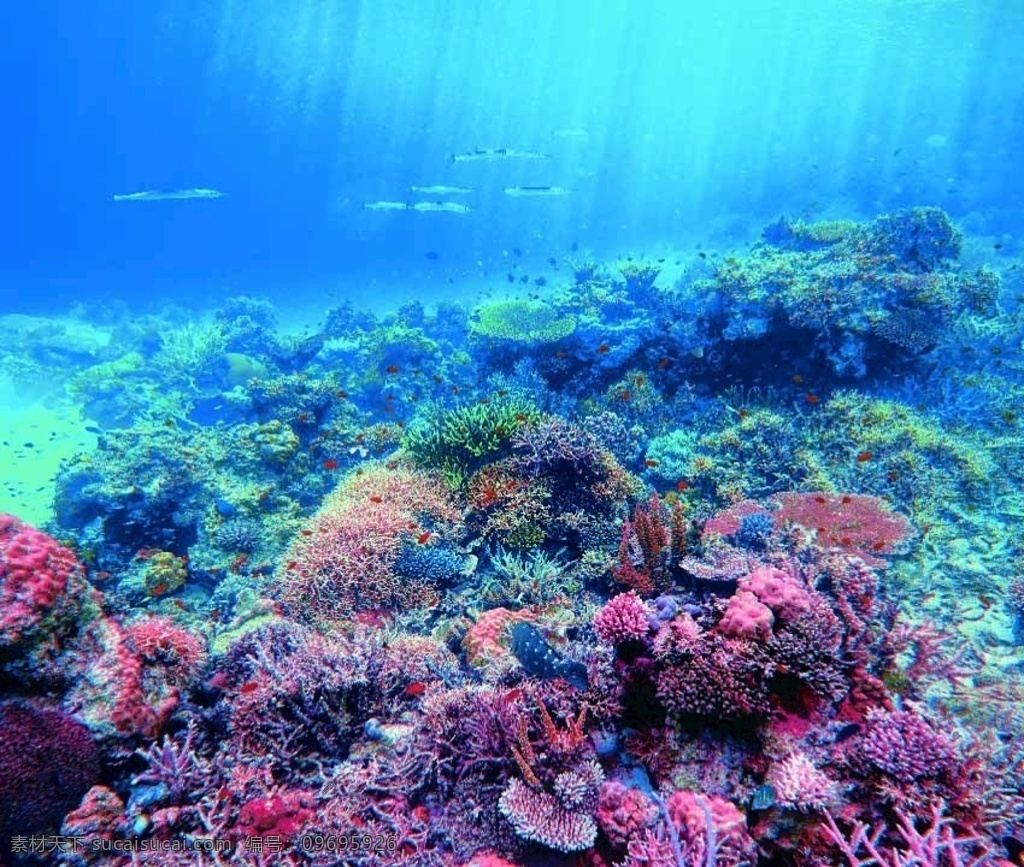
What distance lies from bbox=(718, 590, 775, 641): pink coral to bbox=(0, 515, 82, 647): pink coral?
4990 mm

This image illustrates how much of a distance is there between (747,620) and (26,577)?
5.26 metres

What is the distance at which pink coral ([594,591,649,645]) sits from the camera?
3.66 metres

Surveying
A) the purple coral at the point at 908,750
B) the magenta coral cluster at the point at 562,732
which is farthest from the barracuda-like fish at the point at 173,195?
the purple coral at the point at 908,750

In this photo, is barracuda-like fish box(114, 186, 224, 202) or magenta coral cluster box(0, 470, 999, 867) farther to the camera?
barracuda-like fish box(114, 186, 224, 202)

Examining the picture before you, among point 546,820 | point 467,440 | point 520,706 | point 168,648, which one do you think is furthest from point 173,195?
point 546,820

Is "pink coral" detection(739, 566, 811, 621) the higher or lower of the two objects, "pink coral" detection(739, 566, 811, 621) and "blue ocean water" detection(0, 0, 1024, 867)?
the higher

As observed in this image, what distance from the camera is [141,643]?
451cm

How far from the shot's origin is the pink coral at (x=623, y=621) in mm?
3660

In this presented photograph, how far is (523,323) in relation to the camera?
12664 millimetres

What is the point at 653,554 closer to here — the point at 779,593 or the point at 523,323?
the point at 779,593

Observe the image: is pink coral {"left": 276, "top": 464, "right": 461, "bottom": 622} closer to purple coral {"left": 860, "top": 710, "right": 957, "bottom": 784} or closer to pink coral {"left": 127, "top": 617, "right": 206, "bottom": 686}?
pink coral {"left": 127, "top": 617, "right": 206, "bottom": 686}

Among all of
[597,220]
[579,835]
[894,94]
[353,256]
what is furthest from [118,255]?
[894,94]

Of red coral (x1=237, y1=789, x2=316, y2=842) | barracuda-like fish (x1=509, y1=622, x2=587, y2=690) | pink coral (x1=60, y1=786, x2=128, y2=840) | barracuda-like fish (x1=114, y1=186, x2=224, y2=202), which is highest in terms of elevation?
barracuda-like fish (x1=114, y1=186, x2=224, y2=202)

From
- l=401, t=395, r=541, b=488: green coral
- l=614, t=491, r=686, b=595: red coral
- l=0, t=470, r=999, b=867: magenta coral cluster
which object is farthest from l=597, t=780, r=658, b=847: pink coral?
l=401, t=395, r=541, b=488: green coral
